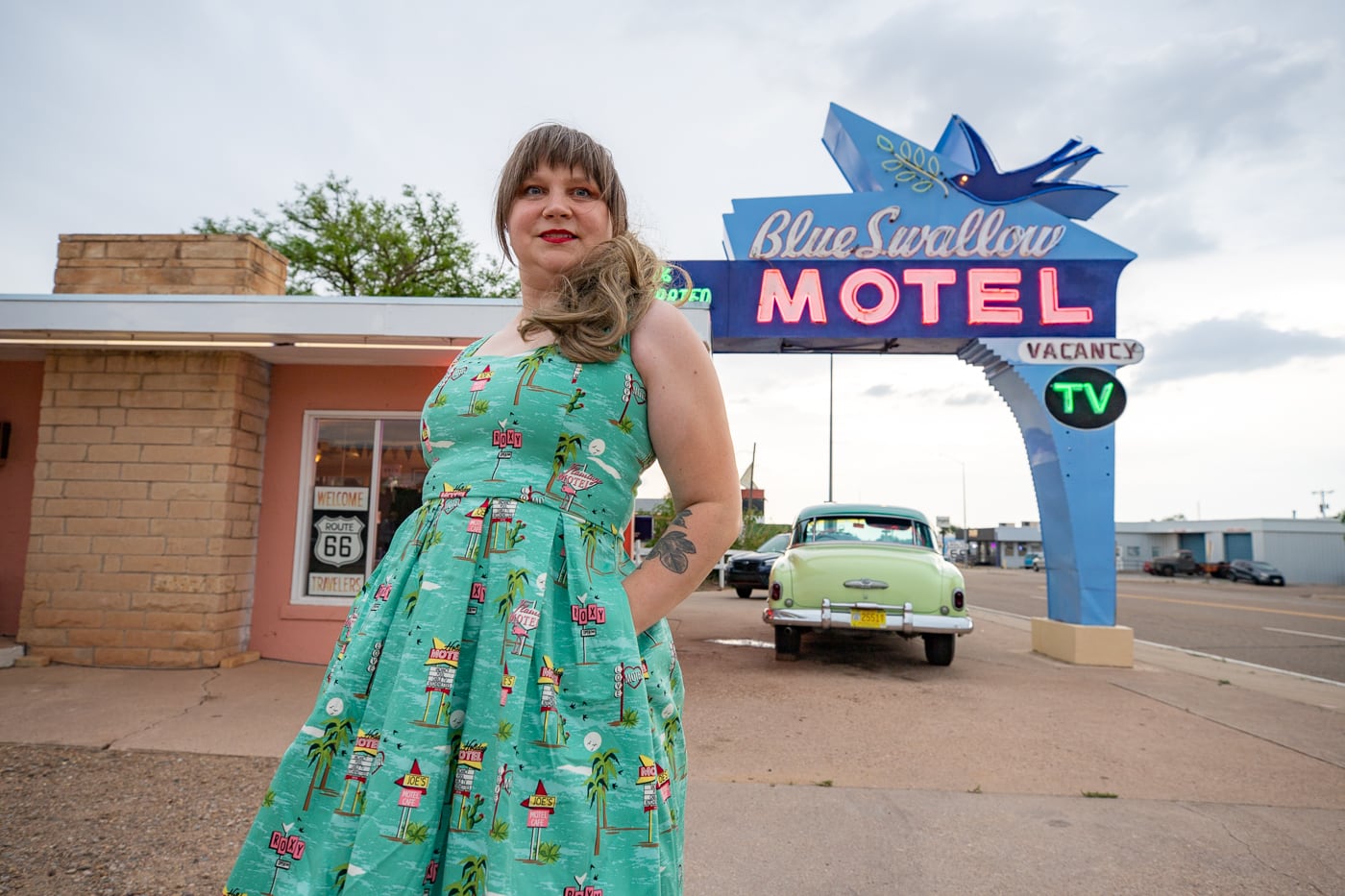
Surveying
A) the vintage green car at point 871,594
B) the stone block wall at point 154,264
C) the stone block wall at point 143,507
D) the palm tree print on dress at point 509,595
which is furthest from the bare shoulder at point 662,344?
the stone block wall at point 154,264

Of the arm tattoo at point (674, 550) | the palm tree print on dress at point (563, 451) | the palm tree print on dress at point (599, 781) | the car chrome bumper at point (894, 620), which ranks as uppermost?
the palm tree print on dress at point (563, 451)

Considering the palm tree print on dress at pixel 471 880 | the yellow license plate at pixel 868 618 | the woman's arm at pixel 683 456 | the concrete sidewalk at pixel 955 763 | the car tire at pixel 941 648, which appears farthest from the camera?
the car tire at pixel 941 648

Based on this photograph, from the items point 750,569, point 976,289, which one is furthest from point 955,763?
point 750,569

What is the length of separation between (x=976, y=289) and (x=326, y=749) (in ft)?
28.4

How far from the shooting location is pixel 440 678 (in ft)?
3.48

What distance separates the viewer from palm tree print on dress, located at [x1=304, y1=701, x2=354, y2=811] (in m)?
1.06

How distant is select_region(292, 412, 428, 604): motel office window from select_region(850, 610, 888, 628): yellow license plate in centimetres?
434

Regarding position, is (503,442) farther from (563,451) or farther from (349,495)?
(349,495)

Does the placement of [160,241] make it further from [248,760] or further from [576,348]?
[576,348]

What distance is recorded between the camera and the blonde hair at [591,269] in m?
1.23

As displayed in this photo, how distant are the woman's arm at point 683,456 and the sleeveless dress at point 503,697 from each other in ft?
0.12

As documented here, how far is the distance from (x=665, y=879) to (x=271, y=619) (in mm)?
6975

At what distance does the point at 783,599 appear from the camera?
25.3 feet

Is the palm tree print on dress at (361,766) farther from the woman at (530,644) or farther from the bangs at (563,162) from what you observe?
the bangs at (563,162)
